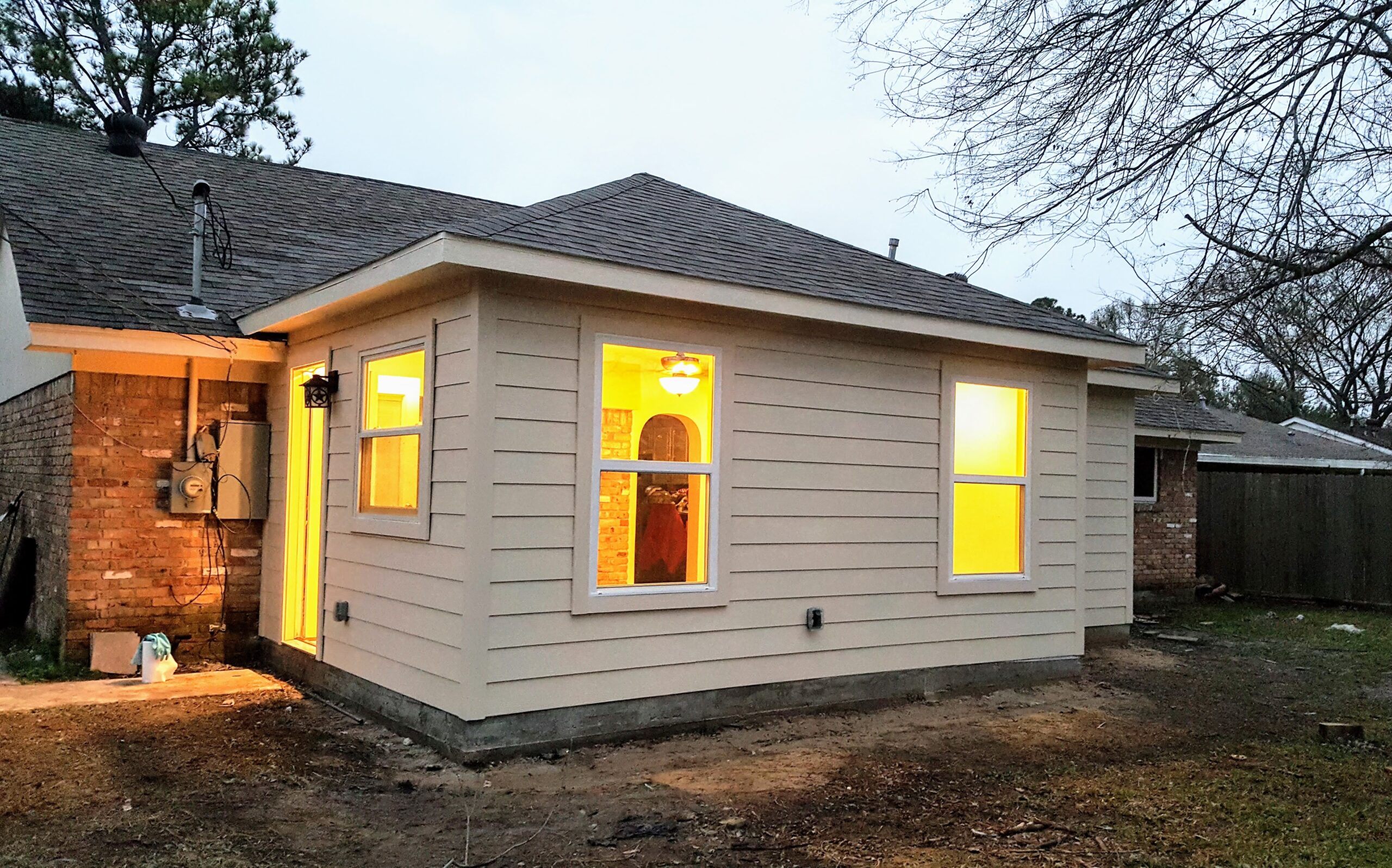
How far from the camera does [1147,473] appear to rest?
13.8 m

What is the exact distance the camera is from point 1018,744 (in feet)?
20.1

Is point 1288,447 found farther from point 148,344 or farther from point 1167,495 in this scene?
point 148,344

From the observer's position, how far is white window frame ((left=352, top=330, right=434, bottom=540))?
Answer: 5945mm

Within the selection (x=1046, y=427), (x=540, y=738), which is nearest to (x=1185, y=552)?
(x=1046, y=427)

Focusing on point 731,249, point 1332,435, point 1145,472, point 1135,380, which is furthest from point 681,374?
point 1332,435

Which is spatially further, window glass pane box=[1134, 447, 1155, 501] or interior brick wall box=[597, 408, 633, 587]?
window glass pane box=[1134, 447, 1155, 501]

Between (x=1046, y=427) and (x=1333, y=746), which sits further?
(x=1046, y=427)

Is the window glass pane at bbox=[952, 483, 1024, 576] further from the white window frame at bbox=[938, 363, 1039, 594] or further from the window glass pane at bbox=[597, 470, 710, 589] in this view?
the window glass pane at bbox=[597, 470, 710, 589]

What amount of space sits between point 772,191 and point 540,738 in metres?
15.7

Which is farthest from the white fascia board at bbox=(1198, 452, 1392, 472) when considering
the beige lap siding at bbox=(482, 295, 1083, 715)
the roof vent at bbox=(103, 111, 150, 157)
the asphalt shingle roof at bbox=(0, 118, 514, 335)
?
the roof vent at bbox=(103, 111, 150, 157)

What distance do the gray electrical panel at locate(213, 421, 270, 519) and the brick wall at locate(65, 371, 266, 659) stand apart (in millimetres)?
172

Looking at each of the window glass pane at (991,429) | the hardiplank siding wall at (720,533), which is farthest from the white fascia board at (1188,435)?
the window glass pane at (991,429)

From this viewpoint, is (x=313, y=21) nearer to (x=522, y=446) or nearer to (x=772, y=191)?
(x=772, y=191)

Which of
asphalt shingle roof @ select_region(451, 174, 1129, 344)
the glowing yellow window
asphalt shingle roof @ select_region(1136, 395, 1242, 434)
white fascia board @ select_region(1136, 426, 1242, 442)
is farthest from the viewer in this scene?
asphalt shingle roof @ select_region(1136, 395, 1242, 434)
